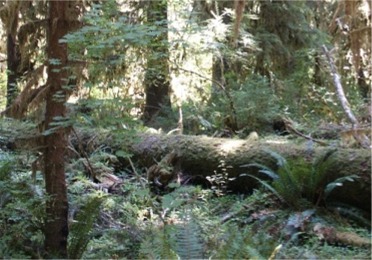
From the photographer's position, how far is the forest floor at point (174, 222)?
4.57m

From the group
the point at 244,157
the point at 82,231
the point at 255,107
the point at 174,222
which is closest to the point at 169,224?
the point at 174,222

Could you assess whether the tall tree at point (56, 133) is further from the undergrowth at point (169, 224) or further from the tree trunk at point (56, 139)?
the undergrowth at point (169, 224)

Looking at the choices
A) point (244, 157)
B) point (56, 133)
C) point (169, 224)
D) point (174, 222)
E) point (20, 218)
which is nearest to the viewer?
point (56, 133)

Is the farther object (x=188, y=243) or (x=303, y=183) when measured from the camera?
(x=303, y=183)

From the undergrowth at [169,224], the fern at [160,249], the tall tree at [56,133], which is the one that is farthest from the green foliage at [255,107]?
the fern at [160,249]

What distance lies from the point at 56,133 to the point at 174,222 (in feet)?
6.83

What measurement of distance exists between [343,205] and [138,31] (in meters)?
3.57

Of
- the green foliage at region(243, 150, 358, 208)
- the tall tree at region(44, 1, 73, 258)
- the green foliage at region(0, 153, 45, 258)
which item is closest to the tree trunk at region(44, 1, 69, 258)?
the tall tree at region(44, 1, 73, 258)

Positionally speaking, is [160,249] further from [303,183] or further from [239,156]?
[239,156]

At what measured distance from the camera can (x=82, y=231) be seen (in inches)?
191

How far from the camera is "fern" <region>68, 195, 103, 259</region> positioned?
4820 mm

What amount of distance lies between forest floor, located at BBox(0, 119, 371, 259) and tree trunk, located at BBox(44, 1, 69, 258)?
6.2 inches

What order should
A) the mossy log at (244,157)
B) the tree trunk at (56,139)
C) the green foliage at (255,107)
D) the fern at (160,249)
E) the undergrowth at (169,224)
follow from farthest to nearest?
the green foliage at (255,107) → the mossy log at (244,157) → the tree trunk at (56,139) → the undergrowth at (169,224) → the fern at (160,249)

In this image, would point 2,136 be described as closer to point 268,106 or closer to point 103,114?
point 103,114
